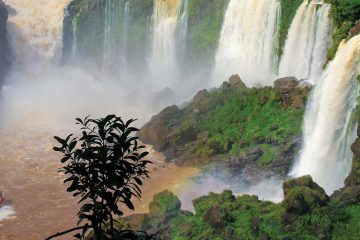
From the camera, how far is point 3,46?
46688 mm

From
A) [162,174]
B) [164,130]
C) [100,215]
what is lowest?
[100,215]

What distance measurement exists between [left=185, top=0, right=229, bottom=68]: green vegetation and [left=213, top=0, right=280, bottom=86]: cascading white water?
128cm

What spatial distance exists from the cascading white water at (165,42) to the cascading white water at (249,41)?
5146mm

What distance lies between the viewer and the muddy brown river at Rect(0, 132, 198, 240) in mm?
22828

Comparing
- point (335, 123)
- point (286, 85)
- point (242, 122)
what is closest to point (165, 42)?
point (242, 122)

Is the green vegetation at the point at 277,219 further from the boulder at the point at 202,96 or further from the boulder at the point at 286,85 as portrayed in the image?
the boulder at the point at 202,96

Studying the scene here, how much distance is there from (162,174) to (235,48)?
14404 millimetres

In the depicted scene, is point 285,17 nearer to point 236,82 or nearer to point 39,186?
point 236,82

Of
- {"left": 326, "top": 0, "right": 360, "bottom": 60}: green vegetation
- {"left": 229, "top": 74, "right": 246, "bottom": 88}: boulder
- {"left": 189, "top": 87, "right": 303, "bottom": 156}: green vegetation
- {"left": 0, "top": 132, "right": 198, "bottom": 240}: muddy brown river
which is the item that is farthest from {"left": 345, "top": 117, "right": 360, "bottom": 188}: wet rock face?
{"left": 229, "top": 74, "right": 246, "bottom": 88}: boulder

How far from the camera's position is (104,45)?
4919 centimetres

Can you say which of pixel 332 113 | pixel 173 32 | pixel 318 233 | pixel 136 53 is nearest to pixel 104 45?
pixel 136 53

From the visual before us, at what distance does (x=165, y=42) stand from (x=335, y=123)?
2427 centimetres

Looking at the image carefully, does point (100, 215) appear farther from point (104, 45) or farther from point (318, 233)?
point (104, 45)

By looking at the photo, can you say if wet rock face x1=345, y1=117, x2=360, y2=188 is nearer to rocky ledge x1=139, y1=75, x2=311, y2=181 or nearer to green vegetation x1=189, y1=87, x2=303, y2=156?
rocky ledge x1=139, y1=75, x2=311, y2=181
